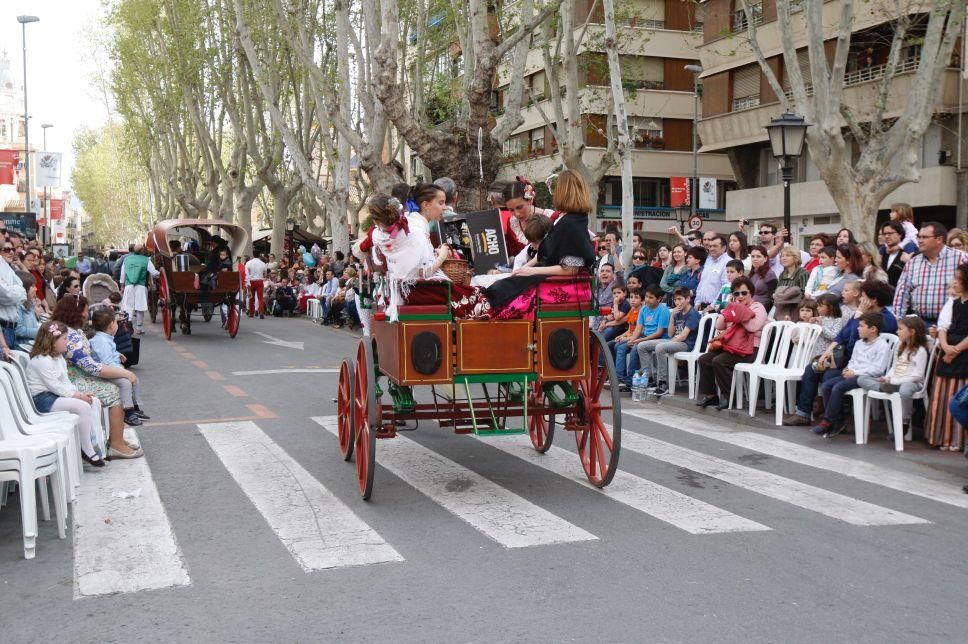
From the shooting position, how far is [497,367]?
23.7ft

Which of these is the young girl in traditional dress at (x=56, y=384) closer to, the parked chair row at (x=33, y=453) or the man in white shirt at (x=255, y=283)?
the parked chair row at (x=33, y=453)

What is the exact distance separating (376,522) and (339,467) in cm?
183

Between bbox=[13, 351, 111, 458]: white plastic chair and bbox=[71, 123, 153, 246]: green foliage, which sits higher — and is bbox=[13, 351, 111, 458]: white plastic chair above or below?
below

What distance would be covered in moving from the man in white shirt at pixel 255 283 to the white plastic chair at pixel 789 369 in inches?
779

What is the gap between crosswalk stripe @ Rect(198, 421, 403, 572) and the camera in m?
6.00

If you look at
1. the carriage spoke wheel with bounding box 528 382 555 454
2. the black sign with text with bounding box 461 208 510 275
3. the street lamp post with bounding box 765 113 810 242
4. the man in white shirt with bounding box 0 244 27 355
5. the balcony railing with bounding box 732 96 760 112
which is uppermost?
the balcony railing with bounding box 732 96 760 112

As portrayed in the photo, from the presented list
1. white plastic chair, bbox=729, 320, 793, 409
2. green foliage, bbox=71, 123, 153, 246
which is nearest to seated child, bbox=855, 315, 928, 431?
white plastic chair, bbox=729, 320, 793, 409

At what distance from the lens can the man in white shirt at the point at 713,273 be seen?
13.3m

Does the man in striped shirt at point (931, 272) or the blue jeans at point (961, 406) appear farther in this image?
the man in striped shirt at point (931, 272)

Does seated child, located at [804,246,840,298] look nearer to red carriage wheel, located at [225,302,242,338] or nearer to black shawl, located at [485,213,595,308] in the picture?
black shawl, located at [485,213,595,308]

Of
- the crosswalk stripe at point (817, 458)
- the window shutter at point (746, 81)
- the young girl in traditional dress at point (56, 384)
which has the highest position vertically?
the window shutter at point (746, 81)

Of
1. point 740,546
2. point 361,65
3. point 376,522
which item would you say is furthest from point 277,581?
point 361,65

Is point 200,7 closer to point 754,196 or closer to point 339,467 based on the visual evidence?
point 754,196

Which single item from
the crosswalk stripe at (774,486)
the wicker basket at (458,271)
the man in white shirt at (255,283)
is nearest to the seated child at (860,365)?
the crosswalk stripe at (774,486)
